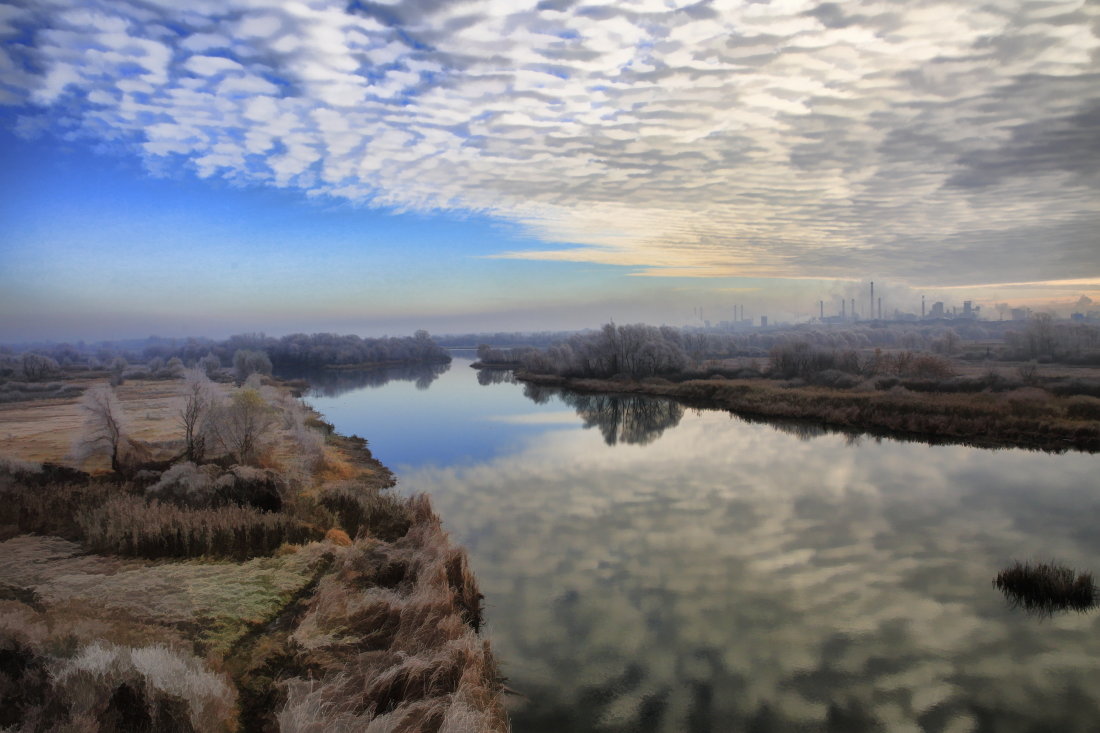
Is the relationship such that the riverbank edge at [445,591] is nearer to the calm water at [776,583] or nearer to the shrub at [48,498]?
the calm water at [776,583]


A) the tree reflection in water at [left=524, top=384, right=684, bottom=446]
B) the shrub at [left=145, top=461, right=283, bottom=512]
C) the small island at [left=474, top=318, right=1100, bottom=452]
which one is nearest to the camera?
the shrub at [left=145, top=461, right=283, bottom=512]

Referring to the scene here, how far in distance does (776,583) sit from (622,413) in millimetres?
25575

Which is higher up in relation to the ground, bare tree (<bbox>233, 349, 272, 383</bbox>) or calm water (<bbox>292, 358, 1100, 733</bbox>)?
bare tree (<bbox>233, 349, 272, 383</bbox>)

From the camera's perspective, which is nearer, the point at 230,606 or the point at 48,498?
the point at 230,606

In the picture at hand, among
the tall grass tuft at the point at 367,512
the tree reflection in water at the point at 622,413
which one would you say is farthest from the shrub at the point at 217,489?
the tree reflection in water at the point at 622,413

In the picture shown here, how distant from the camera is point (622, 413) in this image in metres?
35.8

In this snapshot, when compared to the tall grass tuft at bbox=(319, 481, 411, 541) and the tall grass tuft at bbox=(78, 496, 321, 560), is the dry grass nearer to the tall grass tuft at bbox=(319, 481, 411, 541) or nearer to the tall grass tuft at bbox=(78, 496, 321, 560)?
the tall grass tuft at bbox=(78, 496, 321, 560)

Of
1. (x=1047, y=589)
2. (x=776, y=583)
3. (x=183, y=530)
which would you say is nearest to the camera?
(x=1047, y=589)

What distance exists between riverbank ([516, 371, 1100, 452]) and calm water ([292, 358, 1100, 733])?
3.16m

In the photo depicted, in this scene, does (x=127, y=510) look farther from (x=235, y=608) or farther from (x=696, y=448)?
(x=696, y=448)

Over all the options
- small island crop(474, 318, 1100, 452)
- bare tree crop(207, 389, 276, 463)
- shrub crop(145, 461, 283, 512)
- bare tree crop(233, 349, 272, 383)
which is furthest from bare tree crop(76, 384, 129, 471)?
bare tree crop(233, 349, 272, 383)

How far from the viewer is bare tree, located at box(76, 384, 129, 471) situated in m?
16.1

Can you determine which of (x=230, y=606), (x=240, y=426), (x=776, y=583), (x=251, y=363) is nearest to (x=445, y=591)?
(x=230, y=606)

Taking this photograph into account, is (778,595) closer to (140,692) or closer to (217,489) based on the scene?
(140,692)
